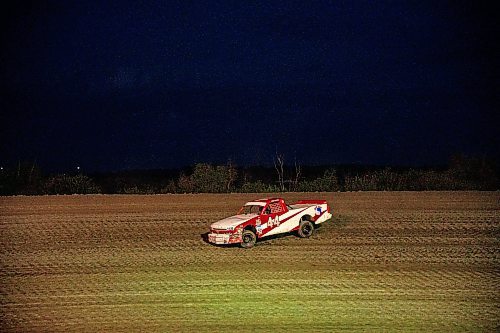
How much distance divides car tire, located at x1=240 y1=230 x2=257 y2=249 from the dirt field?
9.8 inches

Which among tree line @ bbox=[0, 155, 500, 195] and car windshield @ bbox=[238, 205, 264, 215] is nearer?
car windshield @ bbox=[238, 205, 264, 215]

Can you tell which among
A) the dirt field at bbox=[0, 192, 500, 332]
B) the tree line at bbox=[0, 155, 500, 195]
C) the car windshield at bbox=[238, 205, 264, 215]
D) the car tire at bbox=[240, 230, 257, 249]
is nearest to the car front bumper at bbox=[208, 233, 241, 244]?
the car tire at bbox=[240, 230, 257, 249]

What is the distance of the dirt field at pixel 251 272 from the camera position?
976 cm

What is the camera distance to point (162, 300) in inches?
420

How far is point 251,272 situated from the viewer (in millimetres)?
12078

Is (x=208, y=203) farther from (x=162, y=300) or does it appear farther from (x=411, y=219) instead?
(x=162, y=300)

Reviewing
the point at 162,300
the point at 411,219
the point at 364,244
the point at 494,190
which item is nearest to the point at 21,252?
the point at 162,300

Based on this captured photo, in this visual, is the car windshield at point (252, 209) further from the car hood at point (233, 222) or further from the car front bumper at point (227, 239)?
the car front bumper at point (227, 239)

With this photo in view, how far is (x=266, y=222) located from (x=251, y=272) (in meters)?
2.04

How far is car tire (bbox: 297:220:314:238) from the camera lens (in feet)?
47.3

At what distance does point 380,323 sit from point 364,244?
15.6 ft

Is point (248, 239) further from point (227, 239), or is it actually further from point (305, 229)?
point (305, 229)

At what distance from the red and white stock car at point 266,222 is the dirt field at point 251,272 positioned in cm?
30

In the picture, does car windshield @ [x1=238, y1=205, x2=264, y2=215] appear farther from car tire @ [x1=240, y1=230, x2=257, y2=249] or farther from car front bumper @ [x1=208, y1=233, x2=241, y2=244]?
car front bumper @ [x1=208, y1=233, x2=241, y2=244]
